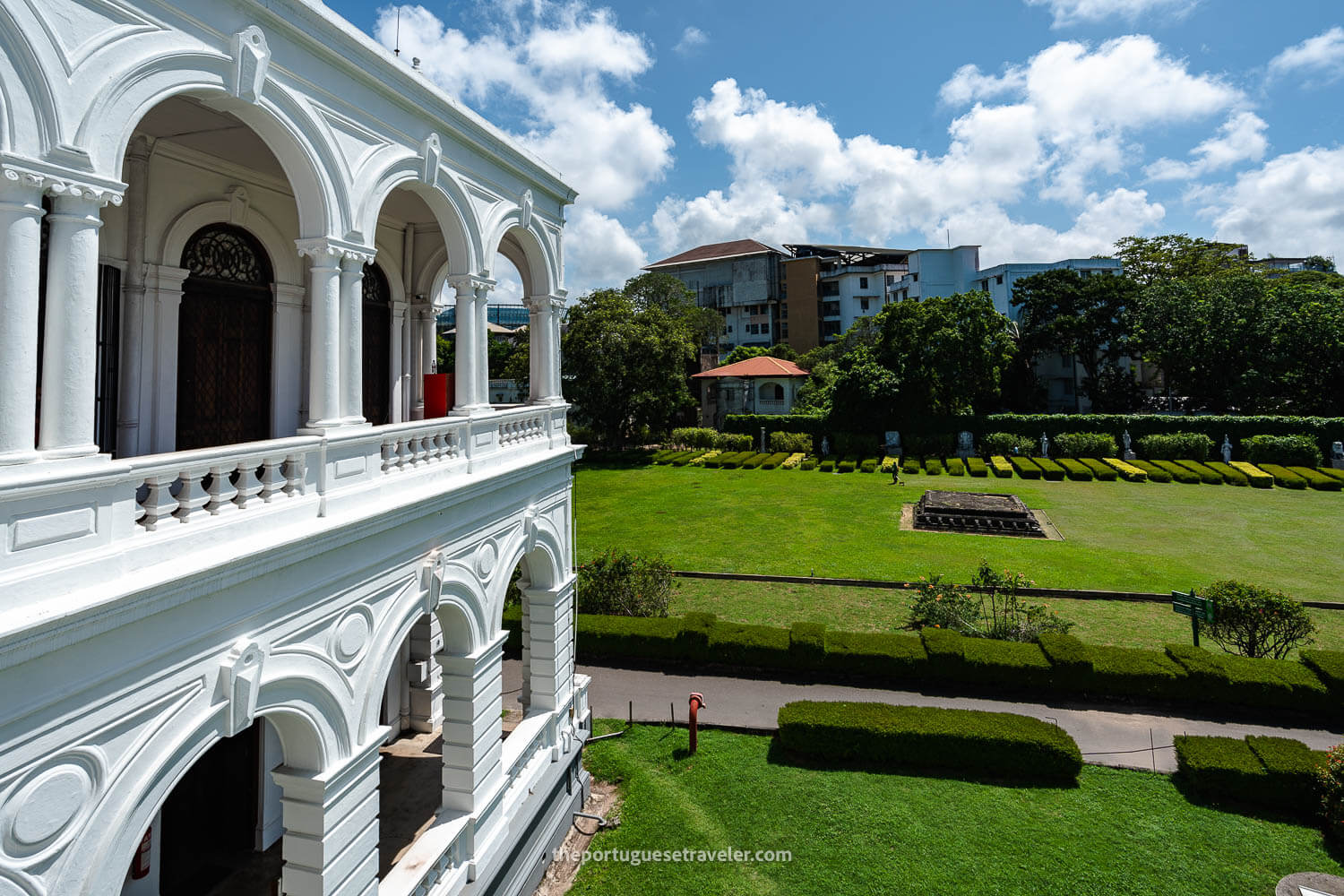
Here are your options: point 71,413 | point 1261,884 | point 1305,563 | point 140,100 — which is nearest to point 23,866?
point 71,413

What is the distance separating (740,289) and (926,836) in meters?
79.0

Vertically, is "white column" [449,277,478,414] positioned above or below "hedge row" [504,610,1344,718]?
above

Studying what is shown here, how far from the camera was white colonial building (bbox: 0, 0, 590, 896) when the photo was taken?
417 centimetres

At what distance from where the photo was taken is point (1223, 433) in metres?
42.5

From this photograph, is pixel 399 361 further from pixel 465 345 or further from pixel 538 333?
pixel 465 345

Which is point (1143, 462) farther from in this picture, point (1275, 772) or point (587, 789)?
point (587, 789)

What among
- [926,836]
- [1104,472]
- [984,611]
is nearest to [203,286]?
[926,836]

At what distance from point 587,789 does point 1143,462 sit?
40821 mm

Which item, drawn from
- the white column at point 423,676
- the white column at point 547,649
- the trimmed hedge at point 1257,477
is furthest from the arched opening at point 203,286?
the trimmed hedge at point 1257,477

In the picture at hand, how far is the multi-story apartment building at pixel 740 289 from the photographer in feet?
277

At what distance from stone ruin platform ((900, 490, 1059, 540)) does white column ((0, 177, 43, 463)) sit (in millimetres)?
28783

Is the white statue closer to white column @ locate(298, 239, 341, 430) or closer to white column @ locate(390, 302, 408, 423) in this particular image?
white column @ locate(390, 302, 408, 423)

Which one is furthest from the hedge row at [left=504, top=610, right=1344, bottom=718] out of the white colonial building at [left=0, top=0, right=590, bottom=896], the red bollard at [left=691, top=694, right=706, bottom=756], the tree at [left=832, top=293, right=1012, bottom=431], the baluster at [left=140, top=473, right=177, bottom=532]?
the tree at [left=832, top=293, right=1012, bottom=431]

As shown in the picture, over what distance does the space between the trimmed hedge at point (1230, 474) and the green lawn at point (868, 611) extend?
20583mm
